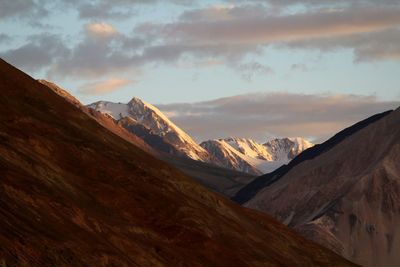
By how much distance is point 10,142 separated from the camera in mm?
119875

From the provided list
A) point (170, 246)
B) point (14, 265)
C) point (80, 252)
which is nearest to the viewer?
point (14, 265)

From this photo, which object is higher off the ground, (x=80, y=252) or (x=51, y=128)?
(x=51, y=128)

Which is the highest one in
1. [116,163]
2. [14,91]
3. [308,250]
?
[14,91]

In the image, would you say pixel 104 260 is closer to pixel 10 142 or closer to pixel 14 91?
pixel 10 142

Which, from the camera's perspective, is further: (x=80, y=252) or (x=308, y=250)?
(x=308, y=250)

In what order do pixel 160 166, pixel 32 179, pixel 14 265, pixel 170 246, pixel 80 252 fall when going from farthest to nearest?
pixel 160 166 → pixel 170 246 → pixel 32 179 → pixel 80 252 → pixel 14 265

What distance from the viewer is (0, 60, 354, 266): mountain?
93875 mm

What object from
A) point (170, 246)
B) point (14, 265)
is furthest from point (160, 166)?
point (14, 265)

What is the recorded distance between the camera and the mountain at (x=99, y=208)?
93.9 metres

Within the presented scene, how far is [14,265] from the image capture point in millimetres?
77188

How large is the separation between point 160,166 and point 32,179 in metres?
46.0

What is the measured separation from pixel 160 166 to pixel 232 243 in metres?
25.6

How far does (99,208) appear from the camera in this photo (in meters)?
119

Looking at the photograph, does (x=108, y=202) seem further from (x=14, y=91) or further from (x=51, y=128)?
(x=14, y=91)
